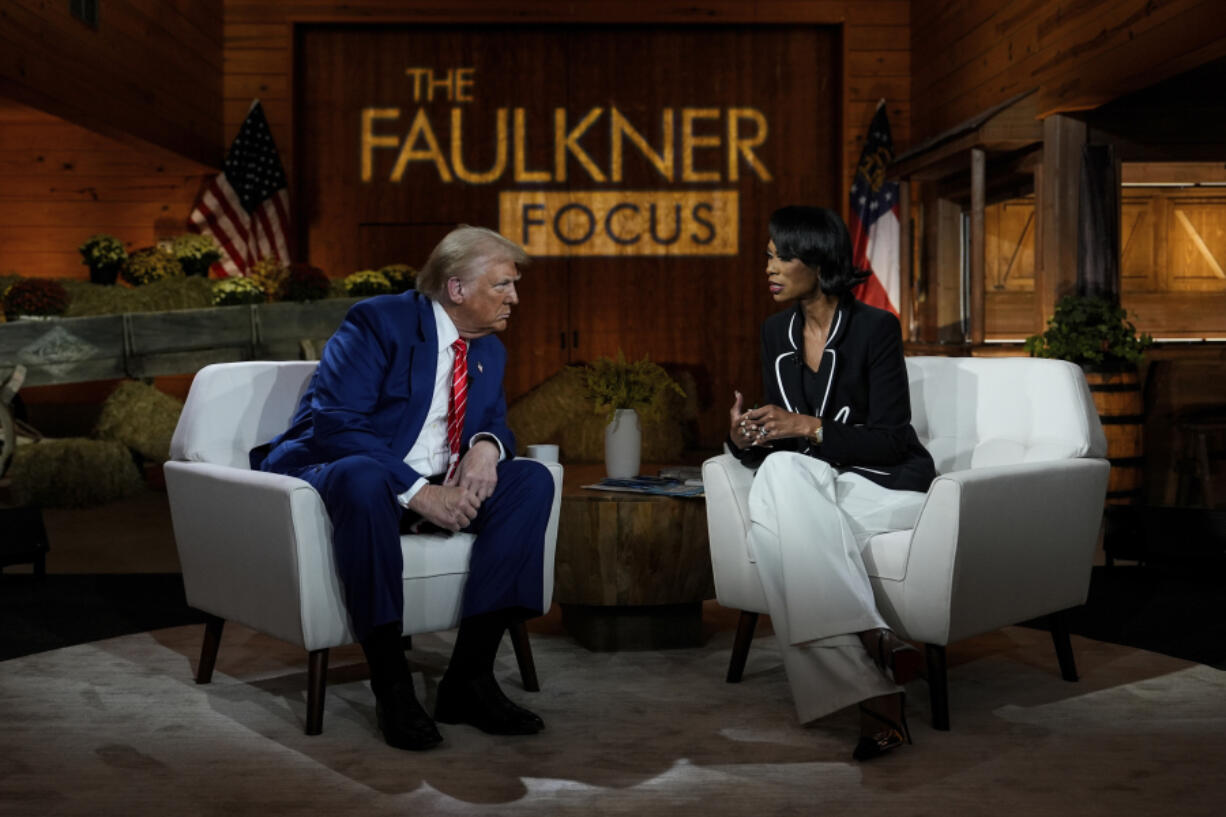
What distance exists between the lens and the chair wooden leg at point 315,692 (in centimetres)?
260

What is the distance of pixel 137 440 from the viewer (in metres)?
7.01

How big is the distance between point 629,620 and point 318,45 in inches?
270

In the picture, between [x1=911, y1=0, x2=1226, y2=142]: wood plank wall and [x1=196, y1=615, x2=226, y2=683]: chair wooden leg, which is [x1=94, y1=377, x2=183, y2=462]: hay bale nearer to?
[x1=196, y1=615, x2=226, y2=683]: chair wooden leg

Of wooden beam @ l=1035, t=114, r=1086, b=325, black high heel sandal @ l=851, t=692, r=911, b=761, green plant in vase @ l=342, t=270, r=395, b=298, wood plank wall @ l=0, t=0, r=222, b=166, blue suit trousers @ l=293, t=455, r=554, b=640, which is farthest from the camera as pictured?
green plant in vase @ l=342, t=270, r=395, b=298

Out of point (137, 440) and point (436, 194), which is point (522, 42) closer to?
point (436, 194)

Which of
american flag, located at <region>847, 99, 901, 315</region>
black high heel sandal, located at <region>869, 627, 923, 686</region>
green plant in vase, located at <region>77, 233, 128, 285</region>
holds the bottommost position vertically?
black high heel sandal, located at <region>869, 627, 923, 686</region>

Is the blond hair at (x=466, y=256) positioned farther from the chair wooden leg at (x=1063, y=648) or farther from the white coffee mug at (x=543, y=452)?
the chair wooden leg at (x=1063, y=648)

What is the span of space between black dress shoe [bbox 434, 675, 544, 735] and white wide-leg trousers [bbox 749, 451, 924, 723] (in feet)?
1.93

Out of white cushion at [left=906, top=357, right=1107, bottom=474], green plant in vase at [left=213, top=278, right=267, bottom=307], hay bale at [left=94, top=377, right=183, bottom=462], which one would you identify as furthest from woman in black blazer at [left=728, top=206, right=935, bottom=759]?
hay bale at [left=94, top=377, right=183, bottom=462]

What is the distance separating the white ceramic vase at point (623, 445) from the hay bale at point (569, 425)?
9.71 ft

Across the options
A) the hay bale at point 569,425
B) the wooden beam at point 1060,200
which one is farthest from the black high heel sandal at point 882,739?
the wooden beam at point 1060,200

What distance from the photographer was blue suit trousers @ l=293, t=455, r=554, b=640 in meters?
2.53

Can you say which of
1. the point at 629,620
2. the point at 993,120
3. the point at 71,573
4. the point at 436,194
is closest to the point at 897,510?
the point at 629,620

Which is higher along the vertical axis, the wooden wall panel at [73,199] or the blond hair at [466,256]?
the wooden wall panel at [73,199]
